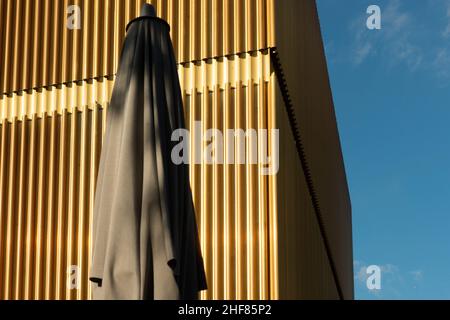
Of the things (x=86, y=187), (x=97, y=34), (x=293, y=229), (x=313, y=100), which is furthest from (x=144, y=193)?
(x=313, y=100)

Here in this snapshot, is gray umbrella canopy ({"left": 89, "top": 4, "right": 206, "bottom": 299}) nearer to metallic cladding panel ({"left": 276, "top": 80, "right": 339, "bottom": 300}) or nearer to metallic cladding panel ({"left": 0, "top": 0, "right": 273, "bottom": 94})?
metallic cladding panel ({"left": 276, "top": 80, "right": 339, "bottom": 300})

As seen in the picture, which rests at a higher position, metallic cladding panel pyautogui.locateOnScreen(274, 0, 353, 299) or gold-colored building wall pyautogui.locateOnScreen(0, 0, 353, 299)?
metallic cladding panel pyautogui.locateOnScreen(274, 0, 353, 299)

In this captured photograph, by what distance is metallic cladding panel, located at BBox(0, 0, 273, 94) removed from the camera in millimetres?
9156

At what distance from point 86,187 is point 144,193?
4640mm

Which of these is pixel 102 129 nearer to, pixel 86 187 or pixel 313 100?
pixel 86 187

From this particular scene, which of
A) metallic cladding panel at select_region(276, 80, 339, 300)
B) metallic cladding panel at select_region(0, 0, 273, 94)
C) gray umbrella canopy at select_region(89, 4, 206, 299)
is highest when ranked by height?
metallic cladding panel at select_region(0, 0, 273, 94)

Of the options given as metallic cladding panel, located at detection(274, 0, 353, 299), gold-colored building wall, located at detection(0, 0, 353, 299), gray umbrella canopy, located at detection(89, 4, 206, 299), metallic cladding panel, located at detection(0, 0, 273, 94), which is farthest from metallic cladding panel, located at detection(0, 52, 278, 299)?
gray umbrella canopy, located at detection(89, 4, 206, 299)

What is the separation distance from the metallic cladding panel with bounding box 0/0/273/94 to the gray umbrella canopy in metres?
4.01

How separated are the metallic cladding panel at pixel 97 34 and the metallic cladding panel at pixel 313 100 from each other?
1.21ft

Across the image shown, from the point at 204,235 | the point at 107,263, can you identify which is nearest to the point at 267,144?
the point at 204,235

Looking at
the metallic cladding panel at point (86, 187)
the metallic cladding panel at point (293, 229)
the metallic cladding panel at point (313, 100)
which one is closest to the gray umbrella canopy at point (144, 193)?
the metallic cladding panel at point (86, 187)

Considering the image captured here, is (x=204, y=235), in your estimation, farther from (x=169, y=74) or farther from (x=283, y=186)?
(x=169, y=74)

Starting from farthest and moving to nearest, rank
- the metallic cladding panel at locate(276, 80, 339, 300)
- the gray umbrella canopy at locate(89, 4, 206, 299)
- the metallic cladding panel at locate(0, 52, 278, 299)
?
the metallic cladding panel at locate(276, 80, 339, 300) → the metallic cladding panel at locate(0, 52, 278, 299) → the gray umbrella canopy at locate(89, 4, 206, 299)
